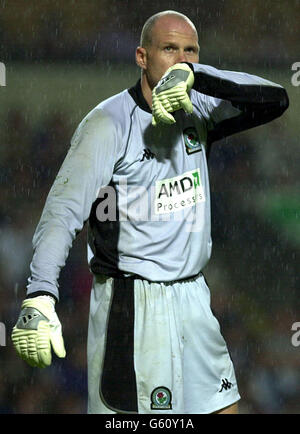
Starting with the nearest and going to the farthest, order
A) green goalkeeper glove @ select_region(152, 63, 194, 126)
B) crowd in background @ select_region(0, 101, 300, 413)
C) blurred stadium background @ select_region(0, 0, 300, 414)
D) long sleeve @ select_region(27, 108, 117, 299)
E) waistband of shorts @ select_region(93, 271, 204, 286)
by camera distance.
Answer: long sleeve @ select_region(27, 108, 117, 299) → green goalkeeper glove @ select_region(152, 63, 194, 126) → waistband of shorts @ select_region(93, 271, 204, 286) → crowd in background @ select_region(0, 101, 300, 413) → blurred stadium background @ select_region(0, 0, 300, 414)

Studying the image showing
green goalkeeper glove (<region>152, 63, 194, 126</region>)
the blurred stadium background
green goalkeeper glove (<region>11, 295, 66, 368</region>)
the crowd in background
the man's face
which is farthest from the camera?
the blurred stadium background

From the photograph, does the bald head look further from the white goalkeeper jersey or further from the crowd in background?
the crowd in background

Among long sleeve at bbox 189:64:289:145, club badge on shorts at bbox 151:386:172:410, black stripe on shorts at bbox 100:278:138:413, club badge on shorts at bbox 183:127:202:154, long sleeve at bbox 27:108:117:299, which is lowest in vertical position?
club badge on shorts at bbox 151:386:172:410

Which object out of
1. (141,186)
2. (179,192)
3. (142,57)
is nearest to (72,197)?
(141,186)

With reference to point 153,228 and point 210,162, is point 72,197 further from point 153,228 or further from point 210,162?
point 210,162

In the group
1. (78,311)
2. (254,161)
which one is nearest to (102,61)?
(254,161)

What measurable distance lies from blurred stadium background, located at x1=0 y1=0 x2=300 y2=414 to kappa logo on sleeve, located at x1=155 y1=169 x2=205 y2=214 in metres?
1.94

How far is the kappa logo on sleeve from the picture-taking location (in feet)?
9.06

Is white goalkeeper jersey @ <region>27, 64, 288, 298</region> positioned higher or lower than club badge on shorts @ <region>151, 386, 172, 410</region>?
higher

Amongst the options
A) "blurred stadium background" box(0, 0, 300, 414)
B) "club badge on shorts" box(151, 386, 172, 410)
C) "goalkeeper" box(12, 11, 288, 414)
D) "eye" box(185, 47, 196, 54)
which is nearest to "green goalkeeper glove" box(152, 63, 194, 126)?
"goalkeeper" box(12, 11, 288, 414)

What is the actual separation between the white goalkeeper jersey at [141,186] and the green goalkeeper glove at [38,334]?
0.28 metres

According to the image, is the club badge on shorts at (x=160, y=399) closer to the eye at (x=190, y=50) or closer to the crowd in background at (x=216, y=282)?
the eye at (x=190, y=50)

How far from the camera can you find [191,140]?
2.86m

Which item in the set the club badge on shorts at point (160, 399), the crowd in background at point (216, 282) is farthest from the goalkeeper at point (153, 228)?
the crowd in background at point (216, 282)
